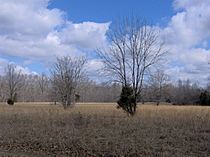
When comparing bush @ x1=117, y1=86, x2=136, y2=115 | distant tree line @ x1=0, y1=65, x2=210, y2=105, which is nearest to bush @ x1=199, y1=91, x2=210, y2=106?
distant tree line @ x1=0, y1=65, x2=210, y2=105

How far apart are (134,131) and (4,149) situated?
20.2 ft

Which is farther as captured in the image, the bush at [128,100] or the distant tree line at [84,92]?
the distant tree line at [84,92]

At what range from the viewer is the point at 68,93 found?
5712 cm

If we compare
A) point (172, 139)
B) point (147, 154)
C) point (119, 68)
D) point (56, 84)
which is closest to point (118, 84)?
point (119, 68)

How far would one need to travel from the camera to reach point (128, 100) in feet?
106

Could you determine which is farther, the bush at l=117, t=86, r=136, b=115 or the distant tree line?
the distant tree line

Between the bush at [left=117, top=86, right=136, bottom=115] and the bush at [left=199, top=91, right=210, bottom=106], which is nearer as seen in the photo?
the bush at [left=117, top=86, right=136, bottom=115]

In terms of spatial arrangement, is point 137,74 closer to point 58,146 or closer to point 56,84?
point 58,146

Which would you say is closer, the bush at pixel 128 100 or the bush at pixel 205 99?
the bush at pixel 128 100

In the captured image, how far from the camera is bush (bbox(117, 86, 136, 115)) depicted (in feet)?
105

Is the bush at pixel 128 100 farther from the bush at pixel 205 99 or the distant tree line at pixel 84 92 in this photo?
the bush at pixel 205 99

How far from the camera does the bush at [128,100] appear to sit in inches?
1266

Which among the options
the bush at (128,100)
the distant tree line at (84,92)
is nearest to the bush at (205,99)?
the distant tree line at (84,92)

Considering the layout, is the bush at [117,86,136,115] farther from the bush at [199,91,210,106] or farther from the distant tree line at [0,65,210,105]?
the bush at [199,91,210,106]
